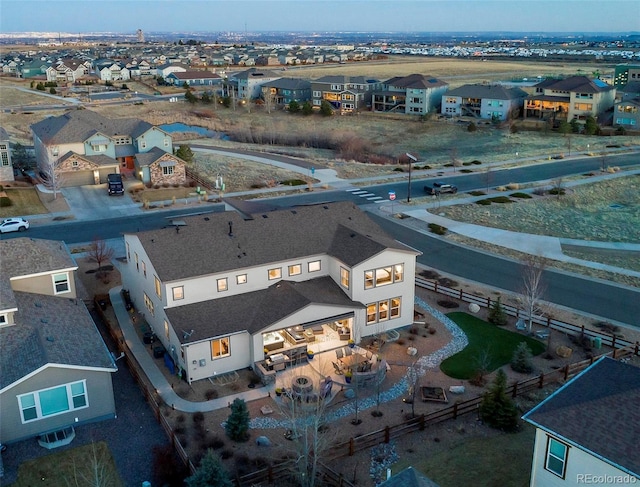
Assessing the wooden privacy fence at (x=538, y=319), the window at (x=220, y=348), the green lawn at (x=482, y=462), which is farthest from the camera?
the wooden privacy fence at (x=538, y=319)

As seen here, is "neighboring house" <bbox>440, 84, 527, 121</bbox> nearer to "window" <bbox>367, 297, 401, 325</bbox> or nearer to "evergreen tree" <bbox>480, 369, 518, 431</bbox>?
"window" <bbox>367, 297, 401, 325</bbox>

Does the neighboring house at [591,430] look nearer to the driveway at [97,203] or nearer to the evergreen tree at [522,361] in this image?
the evergreen tree at [522,361]

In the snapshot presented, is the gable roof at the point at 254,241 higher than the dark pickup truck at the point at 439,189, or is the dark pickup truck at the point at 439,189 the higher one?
the gable roof at the point at 254,241

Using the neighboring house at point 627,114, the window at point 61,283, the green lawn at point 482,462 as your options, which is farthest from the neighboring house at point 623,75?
the window at point 61,283

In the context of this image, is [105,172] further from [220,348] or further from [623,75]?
[623,75]

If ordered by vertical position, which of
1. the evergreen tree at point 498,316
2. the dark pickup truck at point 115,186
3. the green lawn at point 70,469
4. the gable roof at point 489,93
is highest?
the gable roof at point 489,93

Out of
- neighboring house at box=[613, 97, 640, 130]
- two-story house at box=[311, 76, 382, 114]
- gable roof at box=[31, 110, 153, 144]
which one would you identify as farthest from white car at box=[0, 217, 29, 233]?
neighboring house at box=[613, 97, 640, 130]

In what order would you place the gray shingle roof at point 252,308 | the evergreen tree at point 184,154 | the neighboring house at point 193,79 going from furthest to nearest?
the neighboring house at point 193,79 < the evergreen tree at point 184,154 < the gray shingle roof at point 252,308

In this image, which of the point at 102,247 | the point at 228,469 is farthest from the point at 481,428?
the point at 102,247

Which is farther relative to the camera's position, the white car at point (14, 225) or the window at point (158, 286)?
the white car at point (14, 225)
